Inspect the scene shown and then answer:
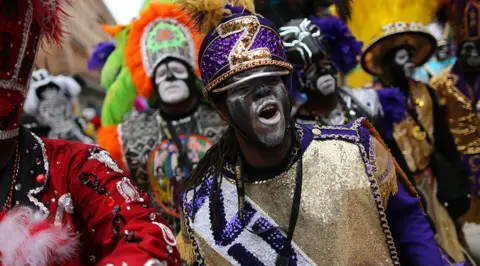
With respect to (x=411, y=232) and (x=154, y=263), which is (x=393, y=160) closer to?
(x=411, y=232)

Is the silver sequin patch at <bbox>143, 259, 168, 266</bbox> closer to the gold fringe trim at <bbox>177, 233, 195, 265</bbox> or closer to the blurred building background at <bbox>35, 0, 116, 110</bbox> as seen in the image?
the gold fringe trim at <bbox>177, 233, 195, 265</bbox>

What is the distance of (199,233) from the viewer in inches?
83.0

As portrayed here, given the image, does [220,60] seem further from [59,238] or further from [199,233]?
[59,238]

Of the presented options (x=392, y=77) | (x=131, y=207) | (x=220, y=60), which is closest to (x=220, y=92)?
(x=220, y=60)

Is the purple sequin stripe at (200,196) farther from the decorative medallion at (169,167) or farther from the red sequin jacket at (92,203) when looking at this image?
the decorative medallion at (169,167)

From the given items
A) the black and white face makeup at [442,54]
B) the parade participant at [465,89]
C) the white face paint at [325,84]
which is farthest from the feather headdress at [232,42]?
the black and white face makeup at [442,54]

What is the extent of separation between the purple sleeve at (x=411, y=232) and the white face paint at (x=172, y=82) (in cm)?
212

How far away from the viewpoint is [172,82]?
391cm

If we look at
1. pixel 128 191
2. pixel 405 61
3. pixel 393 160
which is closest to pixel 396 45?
pixel 405 61

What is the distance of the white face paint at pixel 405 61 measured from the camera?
454 cm

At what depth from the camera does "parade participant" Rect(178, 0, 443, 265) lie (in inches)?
78.6

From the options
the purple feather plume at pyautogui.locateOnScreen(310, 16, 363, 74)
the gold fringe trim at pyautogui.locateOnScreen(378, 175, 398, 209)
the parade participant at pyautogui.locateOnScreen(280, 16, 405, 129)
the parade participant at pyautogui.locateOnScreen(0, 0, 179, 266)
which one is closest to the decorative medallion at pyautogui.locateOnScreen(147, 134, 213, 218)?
the parade participant at pyautogui.locateOnScreen(280, 16, 405, 129)

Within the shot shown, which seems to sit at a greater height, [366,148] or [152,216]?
[152,216]

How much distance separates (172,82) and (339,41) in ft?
4.45
